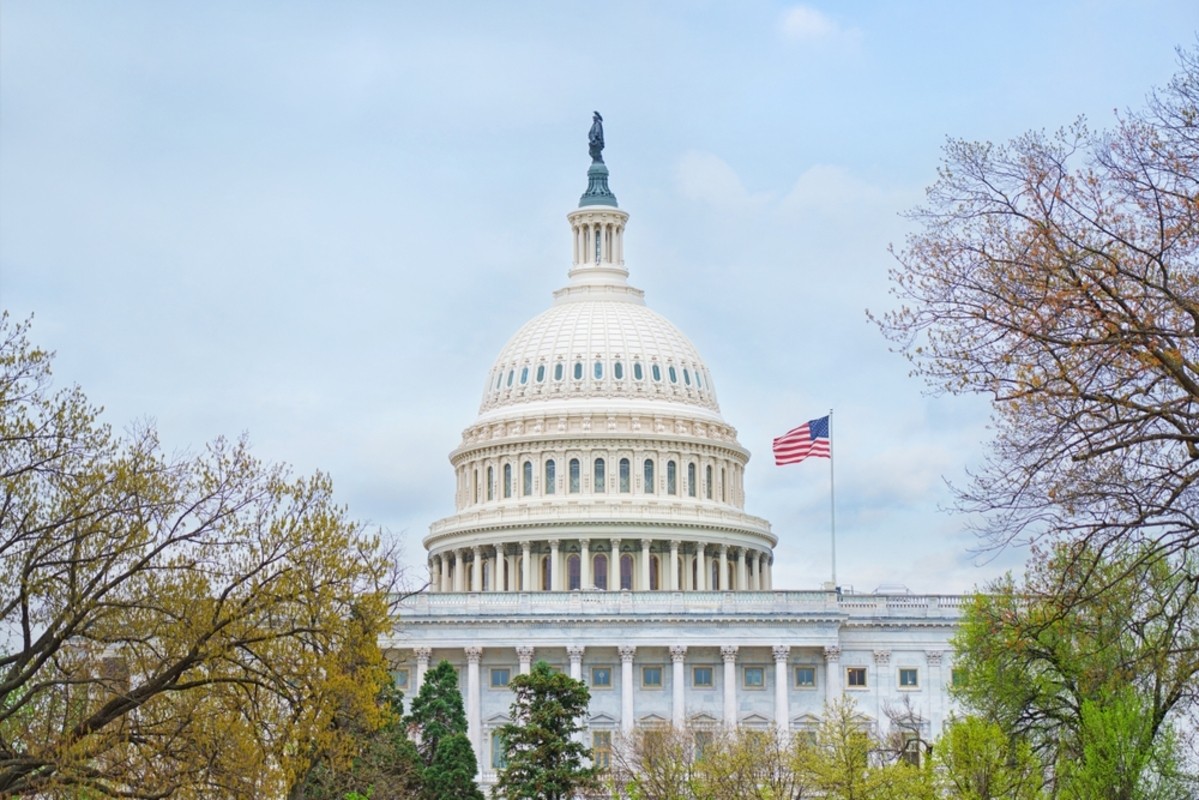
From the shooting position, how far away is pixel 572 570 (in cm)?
16762

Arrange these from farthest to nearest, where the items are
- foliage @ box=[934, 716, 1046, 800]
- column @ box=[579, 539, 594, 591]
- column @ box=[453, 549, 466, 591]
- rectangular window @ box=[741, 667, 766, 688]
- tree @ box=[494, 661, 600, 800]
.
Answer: column @ box=[453, 549, 466, 591]
column @ box=[579, 539, 594, 591]
rectangular window @ box=[741, 667, 766, 688]
tree @ box=[494, 661, 600, 800]
foliage @ box=[934, 716, 1046, 800]

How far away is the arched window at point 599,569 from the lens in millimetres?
166375

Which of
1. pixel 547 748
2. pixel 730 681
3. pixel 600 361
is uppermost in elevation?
pixel 600 361

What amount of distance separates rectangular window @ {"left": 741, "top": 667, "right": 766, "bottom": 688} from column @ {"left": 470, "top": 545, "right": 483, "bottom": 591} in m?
33.4

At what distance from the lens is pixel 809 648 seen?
141m

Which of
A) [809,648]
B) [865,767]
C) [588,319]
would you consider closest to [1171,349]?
[865,767]

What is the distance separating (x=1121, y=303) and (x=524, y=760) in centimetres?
5892

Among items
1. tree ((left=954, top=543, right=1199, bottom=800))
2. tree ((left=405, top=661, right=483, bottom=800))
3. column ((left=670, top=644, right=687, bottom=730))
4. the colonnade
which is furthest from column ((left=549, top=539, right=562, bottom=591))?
tree ((left=954, top=543, right=1199, bottom=800))

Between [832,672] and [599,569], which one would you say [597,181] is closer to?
[599,569]

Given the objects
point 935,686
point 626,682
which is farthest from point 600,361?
point 935,686

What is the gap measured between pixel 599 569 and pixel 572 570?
6.76ft

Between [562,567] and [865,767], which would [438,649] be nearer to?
[562,567]

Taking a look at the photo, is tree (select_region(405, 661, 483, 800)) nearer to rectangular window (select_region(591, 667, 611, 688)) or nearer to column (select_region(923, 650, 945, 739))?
rectangular window (select_region(591, 667, 611, 688))

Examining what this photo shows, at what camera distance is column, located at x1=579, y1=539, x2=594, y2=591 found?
164 metres
